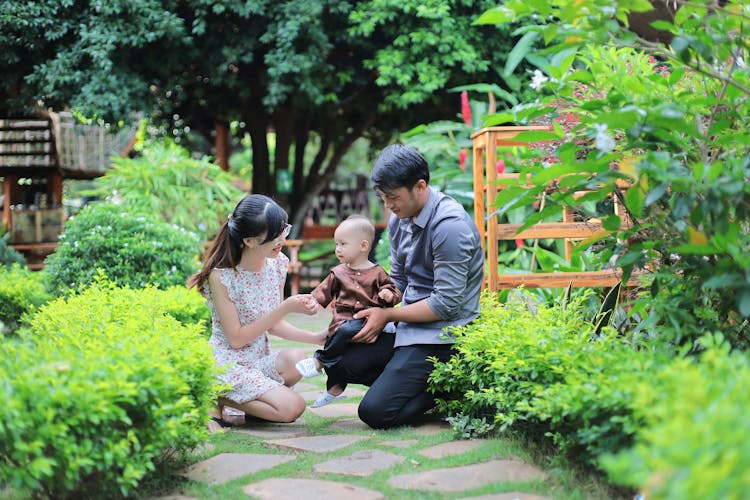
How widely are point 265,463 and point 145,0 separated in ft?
24.6

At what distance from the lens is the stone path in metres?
2.59

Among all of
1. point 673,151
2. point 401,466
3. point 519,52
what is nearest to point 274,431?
point 401,466

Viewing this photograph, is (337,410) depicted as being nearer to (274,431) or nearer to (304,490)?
(274,431)

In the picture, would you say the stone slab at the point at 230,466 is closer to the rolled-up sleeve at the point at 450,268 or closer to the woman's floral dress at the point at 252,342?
the woman's floral dress at the point at 252,342

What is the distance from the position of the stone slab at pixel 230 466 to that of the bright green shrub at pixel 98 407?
12 centimetres

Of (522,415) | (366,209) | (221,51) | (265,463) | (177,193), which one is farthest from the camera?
(366,209)

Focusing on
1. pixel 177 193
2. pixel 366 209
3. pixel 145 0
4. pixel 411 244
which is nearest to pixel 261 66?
pixel 145 0

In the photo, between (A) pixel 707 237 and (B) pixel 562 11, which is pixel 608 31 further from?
(A) pixel 707 237

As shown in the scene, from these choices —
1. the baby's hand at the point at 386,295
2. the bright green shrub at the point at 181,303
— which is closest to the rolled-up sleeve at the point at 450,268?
the baby's hand at the point at 386,295

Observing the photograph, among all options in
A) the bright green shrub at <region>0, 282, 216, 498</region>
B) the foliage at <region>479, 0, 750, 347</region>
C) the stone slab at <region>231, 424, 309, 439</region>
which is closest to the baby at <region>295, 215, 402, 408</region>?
the stone slab at <region>231, 424, 309, 439</region>

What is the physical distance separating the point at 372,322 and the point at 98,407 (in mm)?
1721

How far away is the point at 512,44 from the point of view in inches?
424

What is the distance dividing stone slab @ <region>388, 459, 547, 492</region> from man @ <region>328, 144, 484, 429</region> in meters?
0.80

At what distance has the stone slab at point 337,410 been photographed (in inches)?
159
